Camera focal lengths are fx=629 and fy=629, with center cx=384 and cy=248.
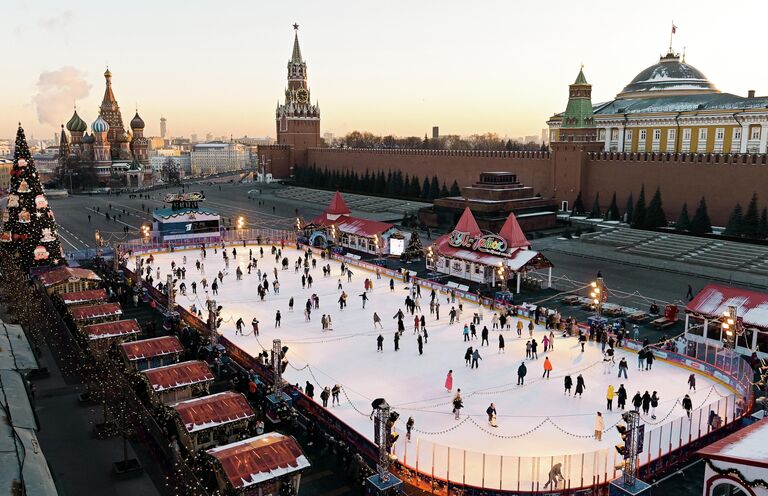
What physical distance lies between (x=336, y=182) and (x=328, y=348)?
49.1 metres

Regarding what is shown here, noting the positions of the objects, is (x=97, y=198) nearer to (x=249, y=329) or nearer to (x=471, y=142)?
(x=249, y=329)

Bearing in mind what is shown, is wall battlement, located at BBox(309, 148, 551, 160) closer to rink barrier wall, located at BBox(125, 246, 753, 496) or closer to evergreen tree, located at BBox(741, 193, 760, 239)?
evergreen tree, located at BBox(741, 193, 760, 239)

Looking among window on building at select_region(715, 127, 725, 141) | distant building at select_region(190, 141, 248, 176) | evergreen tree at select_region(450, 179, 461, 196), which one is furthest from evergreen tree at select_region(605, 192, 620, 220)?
distant building at select_region(190, 141, 248, 176)

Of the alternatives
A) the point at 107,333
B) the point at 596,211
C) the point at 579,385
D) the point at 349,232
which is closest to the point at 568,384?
the point at 579,385

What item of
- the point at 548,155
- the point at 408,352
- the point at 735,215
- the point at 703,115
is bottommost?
the point at 408,352

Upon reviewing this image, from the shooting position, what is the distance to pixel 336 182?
65750 mm

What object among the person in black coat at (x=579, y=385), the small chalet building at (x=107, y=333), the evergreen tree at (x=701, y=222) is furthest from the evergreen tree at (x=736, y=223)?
the small chalet building at (x=107, y=333)

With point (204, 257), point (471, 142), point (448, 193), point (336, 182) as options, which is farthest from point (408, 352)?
point (471, 142)

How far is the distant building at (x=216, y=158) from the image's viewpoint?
174m

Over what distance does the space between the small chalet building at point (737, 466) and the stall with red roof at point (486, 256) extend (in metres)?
14.6

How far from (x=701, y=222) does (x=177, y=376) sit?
31.0 meters

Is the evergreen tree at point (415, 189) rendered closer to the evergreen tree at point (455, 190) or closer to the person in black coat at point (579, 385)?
the evergreen tree at point (455, 190)

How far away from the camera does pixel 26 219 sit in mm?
23266

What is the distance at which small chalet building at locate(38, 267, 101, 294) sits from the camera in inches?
789
